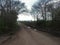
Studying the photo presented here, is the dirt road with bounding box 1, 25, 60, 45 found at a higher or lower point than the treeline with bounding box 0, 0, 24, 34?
lower

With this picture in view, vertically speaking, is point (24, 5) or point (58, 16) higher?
point (24, 5)

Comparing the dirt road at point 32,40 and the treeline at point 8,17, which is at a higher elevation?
the treeline at point 8,17

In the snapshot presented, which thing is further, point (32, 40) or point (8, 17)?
point (8, 17)

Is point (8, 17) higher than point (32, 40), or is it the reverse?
point (8, 17)

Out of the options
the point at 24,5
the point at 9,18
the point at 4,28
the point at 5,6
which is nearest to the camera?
the point at 4,28

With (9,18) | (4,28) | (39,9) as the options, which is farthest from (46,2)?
(4,28)

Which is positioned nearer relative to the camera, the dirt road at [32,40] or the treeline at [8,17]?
the dirt road at [32,40]

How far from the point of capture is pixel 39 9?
162 feet

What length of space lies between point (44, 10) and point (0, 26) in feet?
90.6

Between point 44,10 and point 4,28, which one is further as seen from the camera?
point 44,10

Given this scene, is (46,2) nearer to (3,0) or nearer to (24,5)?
(24,5)

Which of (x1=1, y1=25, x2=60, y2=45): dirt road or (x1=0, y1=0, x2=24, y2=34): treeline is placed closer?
(x1=1, y1=25, x2=60, y2=45): dirt road

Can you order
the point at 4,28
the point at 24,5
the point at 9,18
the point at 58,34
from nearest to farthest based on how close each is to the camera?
the point at 58,34
the point at 4,28
the point at 9,18
the point at 24,5

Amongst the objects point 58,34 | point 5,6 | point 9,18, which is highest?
point 5,6
